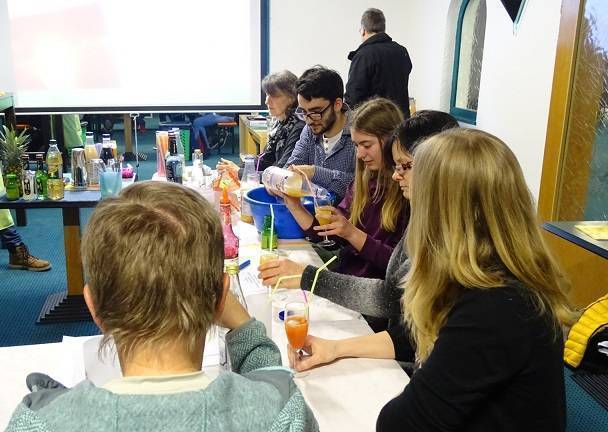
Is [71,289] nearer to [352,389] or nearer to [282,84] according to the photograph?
[282,84]

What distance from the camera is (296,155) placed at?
3057 millimetres

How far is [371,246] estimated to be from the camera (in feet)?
6.77

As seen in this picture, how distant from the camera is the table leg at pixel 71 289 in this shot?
3.26 m

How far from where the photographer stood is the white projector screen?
4.90 m

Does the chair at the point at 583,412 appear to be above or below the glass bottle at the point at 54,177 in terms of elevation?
below

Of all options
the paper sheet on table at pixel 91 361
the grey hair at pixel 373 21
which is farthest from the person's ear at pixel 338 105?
the grey hair at pixel 373 21

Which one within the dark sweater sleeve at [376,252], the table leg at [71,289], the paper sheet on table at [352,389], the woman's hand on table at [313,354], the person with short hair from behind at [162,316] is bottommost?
the table leg at [71,289]

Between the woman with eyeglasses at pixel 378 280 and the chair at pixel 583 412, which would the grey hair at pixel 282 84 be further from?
the chair at pixel 583 412

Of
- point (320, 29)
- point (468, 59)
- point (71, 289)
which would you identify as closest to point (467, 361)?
point (71, 289)

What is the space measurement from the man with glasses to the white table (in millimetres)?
1167

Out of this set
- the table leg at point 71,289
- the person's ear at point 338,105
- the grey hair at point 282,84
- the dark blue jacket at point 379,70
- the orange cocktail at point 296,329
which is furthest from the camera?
the dark blue jacket at point 379,70

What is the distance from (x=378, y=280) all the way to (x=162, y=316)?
106cm

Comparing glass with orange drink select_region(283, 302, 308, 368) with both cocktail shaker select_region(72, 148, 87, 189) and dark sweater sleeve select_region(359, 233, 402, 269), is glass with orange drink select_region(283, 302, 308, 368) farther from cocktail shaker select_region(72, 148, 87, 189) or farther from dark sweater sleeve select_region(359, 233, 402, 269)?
cocktail shaker select_region(72, 148, 87, 189)

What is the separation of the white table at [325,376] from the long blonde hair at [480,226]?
285mm
